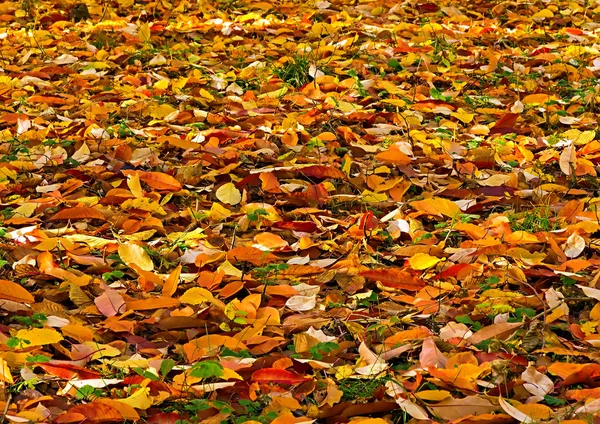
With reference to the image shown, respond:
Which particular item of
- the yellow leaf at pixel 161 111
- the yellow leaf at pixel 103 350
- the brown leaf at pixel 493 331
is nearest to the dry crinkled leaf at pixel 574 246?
the brown leaf at pixel 493 331

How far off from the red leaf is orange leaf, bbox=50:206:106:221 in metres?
1.06

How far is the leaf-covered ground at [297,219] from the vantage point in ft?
6.83

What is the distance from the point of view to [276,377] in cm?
209

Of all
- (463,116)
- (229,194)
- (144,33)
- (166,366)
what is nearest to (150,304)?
(166,366)

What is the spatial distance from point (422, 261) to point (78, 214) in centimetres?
110

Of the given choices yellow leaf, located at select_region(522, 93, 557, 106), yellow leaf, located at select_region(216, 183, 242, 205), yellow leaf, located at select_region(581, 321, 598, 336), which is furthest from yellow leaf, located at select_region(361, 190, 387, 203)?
yellow leaf, located at select_region(522, 93, 557, 106)

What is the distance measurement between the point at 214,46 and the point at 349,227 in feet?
6.83

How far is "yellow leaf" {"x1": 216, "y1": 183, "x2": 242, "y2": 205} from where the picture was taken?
3105mm

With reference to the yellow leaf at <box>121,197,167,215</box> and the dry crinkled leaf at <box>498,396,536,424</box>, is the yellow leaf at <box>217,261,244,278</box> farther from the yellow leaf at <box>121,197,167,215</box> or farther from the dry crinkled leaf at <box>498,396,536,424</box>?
the dry crinkled leaf at <box>498,396,536,424</box>

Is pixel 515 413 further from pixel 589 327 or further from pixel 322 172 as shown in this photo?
pixel 322 172

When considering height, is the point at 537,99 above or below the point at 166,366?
below

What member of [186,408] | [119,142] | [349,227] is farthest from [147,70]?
[186,408]

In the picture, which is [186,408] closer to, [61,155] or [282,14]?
[61,155]

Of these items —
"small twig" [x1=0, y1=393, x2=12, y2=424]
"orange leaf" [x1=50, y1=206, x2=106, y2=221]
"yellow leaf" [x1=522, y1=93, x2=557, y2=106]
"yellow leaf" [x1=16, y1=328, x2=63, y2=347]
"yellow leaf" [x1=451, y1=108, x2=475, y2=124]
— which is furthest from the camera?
"yellow leaf" [x1=522, y1=93, x2=557, y2=106]
